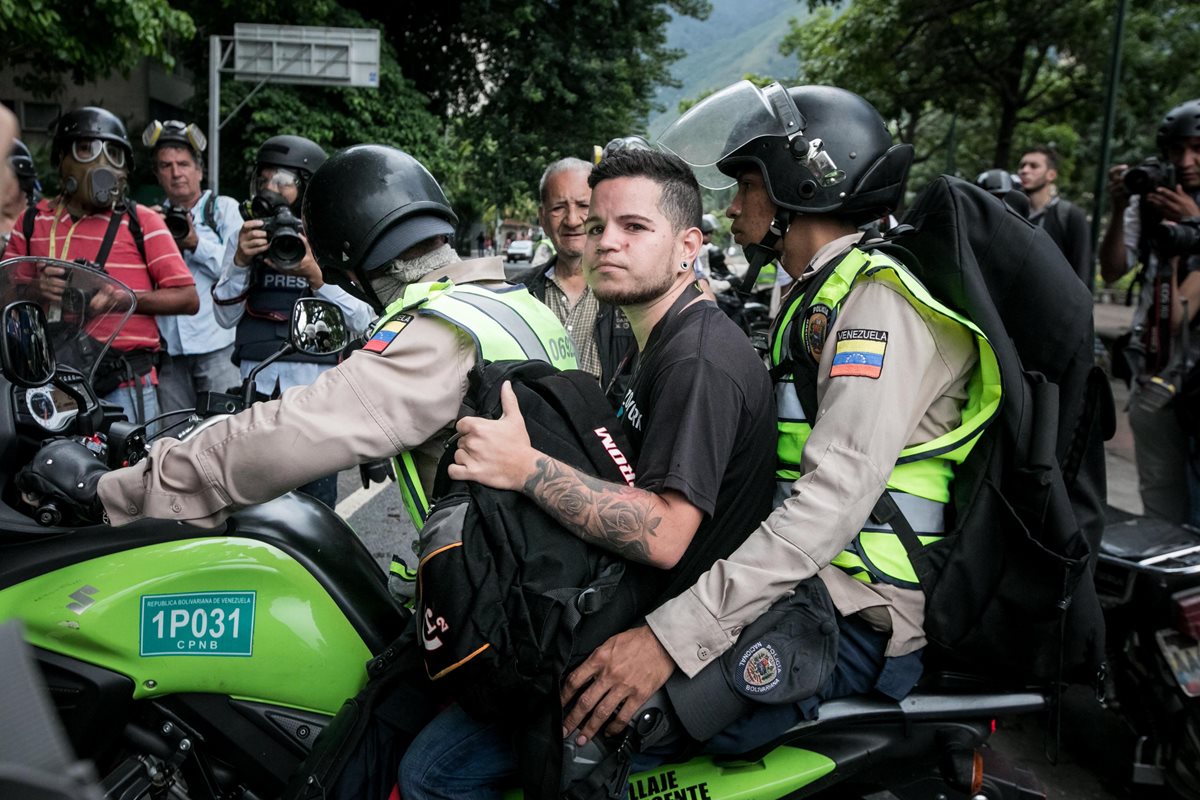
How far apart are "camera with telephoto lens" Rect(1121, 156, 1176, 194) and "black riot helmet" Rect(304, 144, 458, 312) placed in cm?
321

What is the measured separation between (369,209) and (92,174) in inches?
88.6

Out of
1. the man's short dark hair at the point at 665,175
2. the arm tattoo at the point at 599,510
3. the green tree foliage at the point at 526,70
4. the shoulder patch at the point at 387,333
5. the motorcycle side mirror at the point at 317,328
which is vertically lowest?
the green tree foliage at the point at 526,70

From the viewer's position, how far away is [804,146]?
2227 millimetres

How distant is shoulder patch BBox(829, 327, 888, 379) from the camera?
1.86 metres

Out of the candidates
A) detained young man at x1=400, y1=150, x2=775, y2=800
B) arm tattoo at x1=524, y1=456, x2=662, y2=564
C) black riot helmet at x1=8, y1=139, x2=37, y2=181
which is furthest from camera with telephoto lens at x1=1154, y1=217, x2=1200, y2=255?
black riot helmet at x1=8, y1=139, x2=37, y2=181

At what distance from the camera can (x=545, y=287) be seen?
4.64 meters

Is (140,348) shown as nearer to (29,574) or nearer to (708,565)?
(29,574)

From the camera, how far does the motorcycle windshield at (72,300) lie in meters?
2.01

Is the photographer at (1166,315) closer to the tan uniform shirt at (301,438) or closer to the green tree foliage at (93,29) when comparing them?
the tan uniform shirt at (301,438)

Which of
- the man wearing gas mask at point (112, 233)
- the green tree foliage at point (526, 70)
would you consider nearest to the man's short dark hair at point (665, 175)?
the man wearing gas mask at point (112, 233)

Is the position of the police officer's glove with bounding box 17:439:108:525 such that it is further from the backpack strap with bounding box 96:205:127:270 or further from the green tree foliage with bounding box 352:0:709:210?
the green tree foliage with bounding box 352:0:709:210

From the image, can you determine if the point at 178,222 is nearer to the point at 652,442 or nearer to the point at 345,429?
the point at 345,429

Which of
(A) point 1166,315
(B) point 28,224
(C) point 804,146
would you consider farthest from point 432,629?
(A) point 1166,315

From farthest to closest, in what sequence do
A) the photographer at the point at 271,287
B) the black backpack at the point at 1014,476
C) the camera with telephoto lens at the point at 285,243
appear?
the photographer at the point at 271,287, the camera with telephoto lens at the point at 285,243, the black backpack at the point at 1014,476
